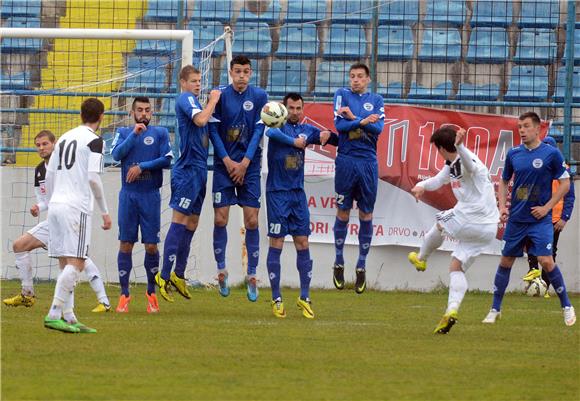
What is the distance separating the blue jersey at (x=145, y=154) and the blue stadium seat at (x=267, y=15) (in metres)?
7.11

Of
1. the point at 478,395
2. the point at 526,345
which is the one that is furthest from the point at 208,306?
Answer: the point at 478,395

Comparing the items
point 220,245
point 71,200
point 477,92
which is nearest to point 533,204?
point 220,245

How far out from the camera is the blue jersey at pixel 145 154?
12648 mm

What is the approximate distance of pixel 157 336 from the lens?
389 inches

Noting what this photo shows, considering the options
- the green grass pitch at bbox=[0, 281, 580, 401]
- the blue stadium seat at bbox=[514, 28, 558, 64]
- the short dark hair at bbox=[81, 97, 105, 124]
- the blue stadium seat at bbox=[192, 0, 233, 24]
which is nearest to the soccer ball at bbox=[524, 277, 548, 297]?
the blue stadium seat at bbox=[514, 28, 558, 64]

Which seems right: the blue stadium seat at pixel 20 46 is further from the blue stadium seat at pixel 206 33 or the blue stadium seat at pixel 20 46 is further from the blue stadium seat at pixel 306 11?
the blue stadium seat at pixel 306 11

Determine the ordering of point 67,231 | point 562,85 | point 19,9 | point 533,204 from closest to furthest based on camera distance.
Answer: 1. point 67,231
2. point 533,204
3. point 562,85
4. point 19,9

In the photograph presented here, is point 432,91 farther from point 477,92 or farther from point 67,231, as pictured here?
point 67,231

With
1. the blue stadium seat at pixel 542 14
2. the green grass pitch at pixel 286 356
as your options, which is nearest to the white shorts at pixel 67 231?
the green grass pitch at pixel 286 356

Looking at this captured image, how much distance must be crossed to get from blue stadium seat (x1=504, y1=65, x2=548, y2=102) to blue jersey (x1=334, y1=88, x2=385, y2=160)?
15.9 ft

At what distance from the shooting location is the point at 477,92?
18.2m

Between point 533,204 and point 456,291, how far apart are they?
170 cm

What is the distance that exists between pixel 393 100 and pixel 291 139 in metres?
6.08

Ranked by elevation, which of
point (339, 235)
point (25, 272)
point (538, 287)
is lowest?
point (538, 287)
